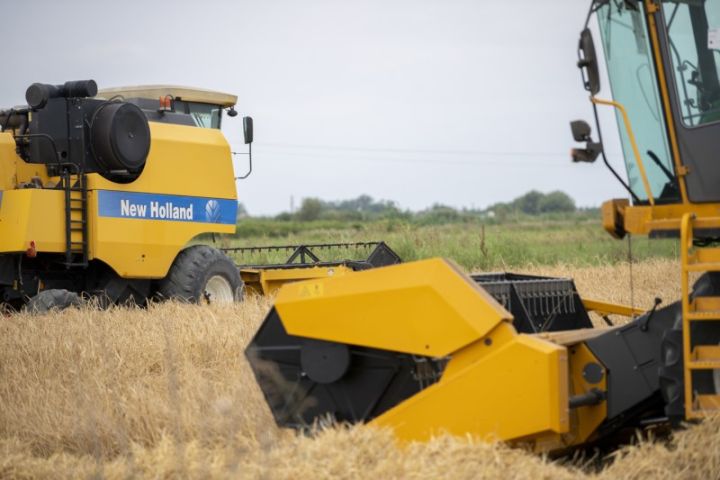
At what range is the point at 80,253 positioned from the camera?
1080 cm

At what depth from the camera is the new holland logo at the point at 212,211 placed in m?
12.3

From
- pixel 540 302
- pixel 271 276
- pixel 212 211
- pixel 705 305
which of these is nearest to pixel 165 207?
pixel 212 211

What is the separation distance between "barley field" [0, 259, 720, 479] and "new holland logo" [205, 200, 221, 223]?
3298mm

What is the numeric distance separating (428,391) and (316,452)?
65 cm

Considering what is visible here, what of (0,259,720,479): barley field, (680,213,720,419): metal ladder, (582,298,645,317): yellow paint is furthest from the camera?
(582,298,645,317): yellow paint

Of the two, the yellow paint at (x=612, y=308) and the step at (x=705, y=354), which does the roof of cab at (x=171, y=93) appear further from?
the step at (x=705, y=354)

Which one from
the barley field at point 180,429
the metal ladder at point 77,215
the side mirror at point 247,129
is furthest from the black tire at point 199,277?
the barley field at point 180,429

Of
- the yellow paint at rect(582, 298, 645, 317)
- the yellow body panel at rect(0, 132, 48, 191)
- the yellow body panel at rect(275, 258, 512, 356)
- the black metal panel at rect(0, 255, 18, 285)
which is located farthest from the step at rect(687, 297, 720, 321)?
the yellow body panel at rect(0, 132, 48, 191)

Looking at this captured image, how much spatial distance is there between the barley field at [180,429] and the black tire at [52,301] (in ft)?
2.21

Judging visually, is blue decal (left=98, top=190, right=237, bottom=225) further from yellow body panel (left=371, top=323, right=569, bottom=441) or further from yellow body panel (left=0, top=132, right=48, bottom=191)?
yellow body panel (left=371, top=323, right=569, bottom=441)

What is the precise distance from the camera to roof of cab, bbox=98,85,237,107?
42.3 ft

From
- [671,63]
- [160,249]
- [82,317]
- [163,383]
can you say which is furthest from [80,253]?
[671,63]

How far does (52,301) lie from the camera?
991 cm

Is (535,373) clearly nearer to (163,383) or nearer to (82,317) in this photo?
(163,383)
